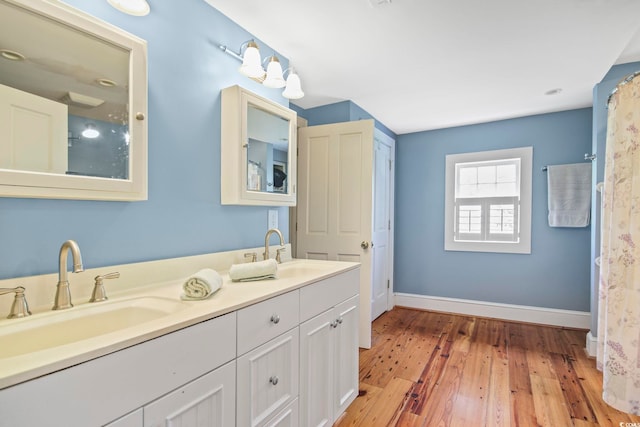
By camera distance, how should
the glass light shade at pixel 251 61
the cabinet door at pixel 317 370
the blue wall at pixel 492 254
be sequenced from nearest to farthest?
the cabinet door at pixel 317 370 → the glass light shade at pixel 251 61 → the blue wall at pixel 492 254

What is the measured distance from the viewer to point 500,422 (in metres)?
1.79

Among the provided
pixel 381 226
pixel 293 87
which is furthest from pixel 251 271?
pixel 381 226

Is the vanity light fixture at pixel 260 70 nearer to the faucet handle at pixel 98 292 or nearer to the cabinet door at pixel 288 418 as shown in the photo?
the faucet handle at pixel 98 292

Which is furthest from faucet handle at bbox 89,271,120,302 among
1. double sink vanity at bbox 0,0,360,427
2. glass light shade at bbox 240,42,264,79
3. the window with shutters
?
the window with shutters

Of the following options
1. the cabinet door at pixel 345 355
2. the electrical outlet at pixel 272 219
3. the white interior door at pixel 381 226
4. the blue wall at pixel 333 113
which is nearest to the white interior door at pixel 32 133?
the electrical outlet at pixel 272 219

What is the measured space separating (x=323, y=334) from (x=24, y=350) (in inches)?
45.4

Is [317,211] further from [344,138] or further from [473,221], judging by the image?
[473,221]

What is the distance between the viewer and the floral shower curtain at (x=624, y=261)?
174cm

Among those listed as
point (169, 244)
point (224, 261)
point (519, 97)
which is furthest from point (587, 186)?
point (169, 244)

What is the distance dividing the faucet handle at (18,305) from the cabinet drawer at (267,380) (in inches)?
27.1

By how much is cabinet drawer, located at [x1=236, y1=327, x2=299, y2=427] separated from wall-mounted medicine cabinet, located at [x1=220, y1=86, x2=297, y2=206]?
83 centimetres

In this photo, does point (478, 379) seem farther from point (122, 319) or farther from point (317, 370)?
point (122, 319)

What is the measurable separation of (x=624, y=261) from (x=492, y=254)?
6.11 feet

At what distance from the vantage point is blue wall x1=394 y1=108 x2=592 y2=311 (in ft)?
10.6
